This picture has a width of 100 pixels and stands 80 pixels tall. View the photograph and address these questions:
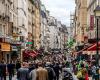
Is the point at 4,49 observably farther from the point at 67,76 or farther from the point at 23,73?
the point at 23,73

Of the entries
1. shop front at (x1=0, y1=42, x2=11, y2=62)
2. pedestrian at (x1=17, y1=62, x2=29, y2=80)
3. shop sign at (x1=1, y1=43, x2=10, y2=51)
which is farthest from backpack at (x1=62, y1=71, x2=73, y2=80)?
shop sign at (x1=1, y1=43, x2=10, y2=51)

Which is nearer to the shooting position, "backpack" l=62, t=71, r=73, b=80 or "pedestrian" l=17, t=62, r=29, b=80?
"pedestrian" l=17, t=62, r=29, b=80

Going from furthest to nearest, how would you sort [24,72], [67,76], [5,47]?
[5,47]
[67,76]
[24,72]

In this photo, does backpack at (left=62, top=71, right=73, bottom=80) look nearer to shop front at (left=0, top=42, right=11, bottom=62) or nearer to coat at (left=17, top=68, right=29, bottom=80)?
coat at (left=17, top=68, right=29, bottom=80)

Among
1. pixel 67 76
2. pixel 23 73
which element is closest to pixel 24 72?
pixel 23 73

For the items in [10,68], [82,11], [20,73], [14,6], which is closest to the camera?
[20,73]

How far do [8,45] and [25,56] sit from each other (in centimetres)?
1820

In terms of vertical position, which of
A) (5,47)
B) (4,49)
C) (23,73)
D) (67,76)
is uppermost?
(5,47)

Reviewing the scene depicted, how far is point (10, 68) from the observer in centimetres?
3288

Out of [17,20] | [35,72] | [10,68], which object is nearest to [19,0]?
[17,20]

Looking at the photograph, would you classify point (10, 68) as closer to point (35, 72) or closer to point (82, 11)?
point (35, 72)

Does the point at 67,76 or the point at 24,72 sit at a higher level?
the point at 24,72

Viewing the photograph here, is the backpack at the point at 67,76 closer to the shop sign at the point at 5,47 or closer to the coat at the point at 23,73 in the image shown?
the coat at the point at 23,73

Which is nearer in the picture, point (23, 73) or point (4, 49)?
point (23, 73)
